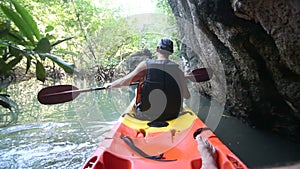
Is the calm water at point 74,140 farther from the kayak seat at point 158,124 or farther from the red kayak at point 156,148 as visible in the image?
the kayak seat at point 158,124

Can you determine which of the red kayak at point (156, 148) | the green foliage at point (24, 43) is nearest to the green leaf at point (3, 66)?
the green foliage at point (24, 43)

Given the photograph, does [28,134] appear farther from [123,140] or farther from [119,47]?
[119,47]

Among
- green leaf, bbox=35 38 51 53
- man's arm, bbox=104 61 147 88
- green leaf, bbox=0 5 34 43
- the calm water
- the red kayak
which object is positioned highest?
green leaf, bbox=0 5 34 43

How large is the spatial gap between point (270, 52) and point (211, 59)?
2.09 metres

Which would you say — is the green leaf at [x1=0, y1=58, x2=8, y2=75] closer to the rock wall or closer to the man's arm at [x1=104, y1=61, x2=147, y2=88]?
the rock wall

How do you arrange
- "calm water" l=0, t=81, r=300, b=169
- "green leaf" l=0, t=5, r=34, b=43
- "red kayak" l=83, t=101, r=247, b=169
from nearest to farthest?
"green leaf" l=0, t=5, r=34, b=43 → "red kayak" l=83, t=101, r=247, b=169 → "calm water" l=0, t=81, r=300, b=169

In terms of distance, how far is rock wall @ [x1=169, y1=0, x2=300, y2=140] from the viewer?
8.58 feet

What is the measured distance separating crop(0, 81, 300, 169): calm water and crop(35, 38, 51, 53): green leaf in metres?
2.95

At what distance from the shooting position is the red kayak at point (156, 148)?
2285 millimetres

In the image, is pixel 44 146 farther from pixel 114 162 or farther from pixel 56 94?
pixel 114 162

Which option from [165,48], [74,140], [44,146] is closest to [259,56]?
[165,48]

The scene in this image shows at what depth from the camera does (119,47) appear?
1420 cm

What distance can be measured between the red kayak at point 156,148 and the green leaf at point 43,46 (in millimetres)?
1379

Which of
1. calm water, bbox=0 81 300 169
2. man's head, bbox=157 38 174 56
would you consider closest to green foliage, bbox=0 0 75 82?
man's head, bbox=157 38 174 56
